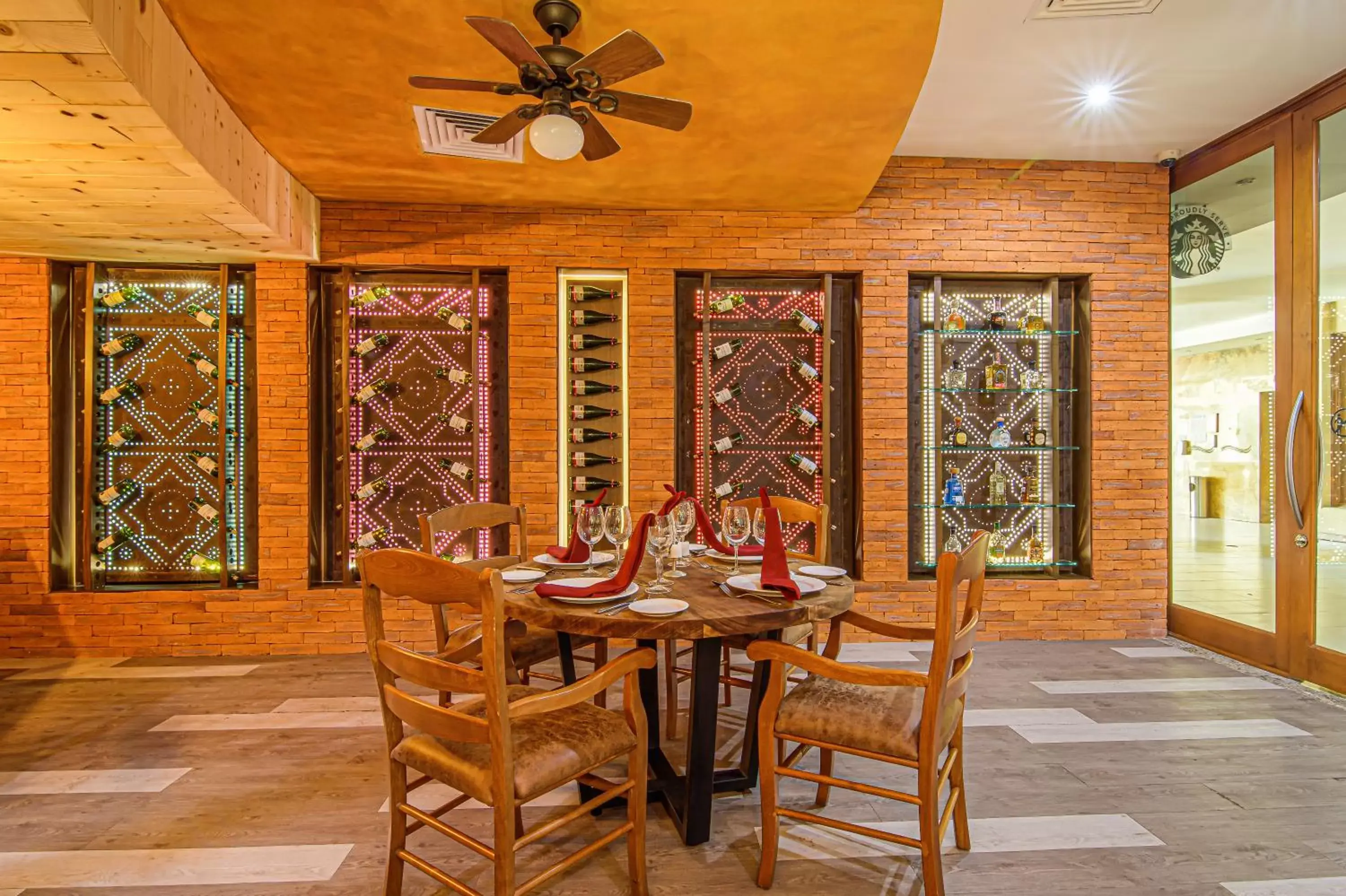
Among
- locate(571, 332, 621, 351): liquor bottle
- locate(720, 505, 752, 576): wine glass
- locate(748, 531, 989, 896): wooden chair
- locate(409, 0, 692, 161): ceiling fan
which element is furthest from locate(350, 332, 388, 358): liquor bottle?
locate(748, 531, 989, 896): wooden chair

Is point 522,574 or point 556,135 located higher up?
point 556,135

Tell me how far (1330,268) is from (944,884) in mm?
3908

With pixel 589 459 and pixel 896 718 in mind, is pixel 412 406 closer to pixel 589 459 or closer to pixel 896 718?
pixel 589 459

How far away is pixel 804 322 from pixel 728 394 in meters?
0.72

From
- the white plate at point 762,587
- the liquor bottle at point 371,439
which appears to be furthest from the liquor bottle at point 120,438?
the white plate at point 762,587

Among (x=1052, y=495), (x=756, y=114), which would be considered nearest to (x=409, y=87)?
(x=756, y=114)

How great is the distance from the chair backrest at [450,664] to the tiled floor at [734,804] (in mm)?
708

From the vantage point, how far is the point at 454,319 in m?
4.45

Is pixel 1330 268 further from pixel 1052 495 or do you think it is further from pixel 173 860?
pixel 173 860

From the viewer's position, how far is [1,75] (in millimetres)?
2287

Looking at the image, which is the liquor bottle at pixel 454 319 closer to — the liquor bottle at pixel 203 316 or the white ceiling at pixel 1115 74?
the liquor bottle at pixel 203 316

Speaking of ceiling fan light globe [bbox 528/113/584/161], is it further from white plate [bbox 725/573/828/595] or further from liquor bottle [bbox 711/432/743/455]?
liquor bottle [bbox 711/432/743/455]

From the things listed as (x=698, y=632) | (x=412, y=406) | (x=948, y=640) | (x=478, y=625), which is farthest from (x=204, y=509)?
Result: (x=948, y=640)

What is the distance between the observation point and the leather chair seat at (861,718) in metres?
1.84
